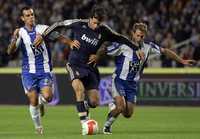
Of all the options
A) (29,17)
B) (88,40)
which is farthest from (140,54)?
(29,17)

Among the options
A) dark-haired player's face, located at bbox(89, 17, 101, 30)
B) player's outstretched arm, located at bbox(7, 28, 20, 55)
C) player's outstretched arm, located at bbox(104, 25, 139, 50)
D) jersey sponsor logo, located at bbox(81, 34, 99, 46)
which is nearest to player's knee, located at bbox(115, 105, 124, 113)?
player's outstretched arm, located at bbox(104, 25, 139, 50)

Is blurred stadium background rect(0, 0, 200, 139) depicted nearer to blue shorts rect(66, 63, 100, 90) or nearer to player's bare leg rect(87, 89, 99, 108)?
player's bare leg rect(87, 89, 99, 108)

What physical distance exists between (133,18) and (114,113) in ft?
44.2

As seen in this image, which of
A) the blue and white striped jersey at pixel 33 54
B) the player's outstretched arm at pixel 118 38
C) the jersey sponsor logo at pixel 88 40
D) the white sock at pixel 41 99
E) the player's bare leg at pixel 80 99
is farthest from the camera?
the white sock at pixel 41 99

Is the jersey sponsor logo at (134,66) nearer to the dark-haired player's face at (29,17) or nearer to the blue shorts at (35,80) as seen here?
the blue shorts at (35,80)

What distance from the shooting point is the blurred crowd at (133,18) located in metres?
26.3

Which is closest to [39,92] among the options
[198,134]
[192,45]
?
[198,134]

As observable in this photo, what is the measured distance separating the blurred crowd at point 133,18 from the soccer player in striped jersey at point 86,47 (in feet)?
36.8

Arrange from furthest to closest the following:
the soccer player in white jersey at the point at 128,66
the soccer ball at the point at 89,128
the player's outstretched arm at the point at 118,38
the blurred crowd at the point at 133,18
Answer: the blurred crowd at the point at 133,18 → the soccer player in white jersey at the point at 128,66 → the player's outstretched arm at the point at 118,38 → the soccer ball at the point at 89,128

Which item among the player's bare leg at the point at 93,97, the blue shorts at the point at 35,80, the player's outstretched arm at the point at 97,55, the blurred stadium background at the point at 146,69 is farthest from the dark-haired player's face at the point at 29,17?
the blurred stadium background at the point at 146,69

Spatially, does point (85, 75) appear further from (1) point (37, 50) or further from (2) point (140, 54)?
(2) point (140, 54)

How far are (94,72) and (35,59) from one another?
1.10m

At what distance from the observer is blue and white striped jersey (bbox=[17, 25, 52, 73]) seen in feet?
47.8

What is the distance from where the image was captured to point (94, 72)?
1462cm
